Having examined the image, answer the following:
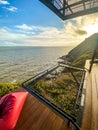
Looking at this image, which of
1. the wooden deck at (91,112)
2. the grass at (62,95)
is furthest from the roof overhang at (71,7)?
the grass at (62,95)

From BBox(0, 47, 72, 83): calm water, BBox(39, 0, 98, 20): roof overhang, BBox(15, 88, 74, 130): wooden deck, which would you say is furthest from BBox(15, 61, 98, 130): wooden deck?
BBox(0, 47, 72, 83): calm water

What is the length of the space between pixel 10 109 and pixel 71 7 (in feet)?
9.39

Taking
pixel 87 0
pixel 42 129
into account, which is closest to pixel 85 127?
pixel 42 129

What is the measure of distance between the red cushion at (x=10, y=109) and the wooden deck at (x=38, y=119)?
0.10 meters

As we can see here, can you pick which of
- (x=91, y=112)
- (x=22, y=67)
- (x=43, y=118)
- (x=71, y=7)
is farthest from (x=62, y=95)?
(x=22, y=67)

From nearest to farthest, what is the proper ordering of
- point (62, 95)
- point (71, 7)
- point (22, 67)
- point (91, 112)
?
point (91, 112) < point (71, 7) < point (62, 95) < point (22, 67)

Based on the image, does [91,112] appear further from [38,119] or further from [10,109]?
[10,109]

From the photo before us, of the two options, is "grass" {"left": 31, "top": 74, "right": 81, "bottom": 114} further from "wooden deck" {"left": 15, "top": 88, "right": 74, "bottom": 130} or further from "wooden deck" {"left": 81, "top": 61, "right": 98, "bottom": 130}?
"wooden deck" {"left": 15, "top": 88, "right": 74, "bottom": 130}

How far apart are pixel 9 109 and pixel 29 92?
0.65m

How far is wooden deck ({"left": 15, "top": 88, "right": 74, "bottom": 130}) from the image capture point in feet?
7.61

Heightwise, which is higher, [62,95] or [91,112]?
[91,112]

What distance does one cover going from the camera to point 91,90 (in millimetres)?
4180

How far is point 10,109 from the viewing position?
2.60 m

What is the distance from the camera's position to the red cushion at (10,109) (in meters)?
2.26
